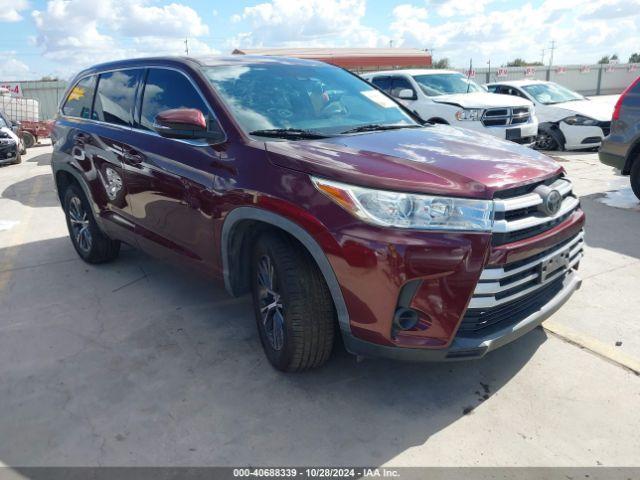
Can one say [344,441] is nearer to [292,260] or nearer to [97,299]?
[292,260]

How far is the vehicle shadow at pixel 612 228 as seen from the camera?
515 cm

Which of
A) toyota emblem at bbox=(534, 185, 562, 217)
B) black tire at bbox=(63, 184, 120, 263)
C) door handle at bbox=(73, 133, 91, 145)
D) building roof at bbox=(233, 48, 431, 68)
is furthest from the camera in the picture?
building roof at bbox=(233, 48, 431, 68)

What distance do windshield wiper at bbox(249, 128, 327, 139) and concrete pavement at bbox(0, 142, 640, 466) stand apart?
135 centimetres

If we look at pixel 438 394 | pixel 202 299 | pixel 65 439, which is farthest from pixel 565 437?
pixel 202 299

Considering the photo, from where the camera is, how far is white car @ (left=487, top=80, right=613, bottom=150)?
421 inches

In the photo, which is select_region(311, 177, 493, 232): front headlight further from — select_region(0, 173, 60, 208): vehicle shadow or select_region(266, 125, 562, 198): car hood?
select_region(0, 173, 60, 208): vehicle shadow

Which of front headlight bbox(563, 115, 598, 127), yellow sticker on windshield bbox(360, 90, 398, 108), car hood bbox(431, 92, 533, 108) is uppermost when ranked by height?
yellow sticker on windshield bbox(360, 90, 398, 108)

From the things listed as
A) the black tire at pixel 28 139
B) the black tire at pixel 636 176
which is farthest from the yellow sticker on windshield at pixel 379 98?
the black tire at pixel 28 139

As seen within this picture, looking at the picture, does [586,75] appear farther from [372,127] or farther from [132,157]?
[132,157]

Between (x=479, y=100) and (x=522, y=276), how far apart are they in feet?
26.5

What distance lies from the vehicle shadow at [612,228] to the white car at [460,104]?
322 centimetres

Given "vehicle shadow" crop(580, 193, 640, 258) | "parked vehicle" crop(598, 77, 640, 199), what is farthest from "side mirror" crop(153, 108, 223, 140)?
"parked vehicle" crop(598, 77, 640, 199)

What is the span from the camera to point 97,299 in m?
4.40

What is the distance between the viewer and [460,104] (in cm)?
969
